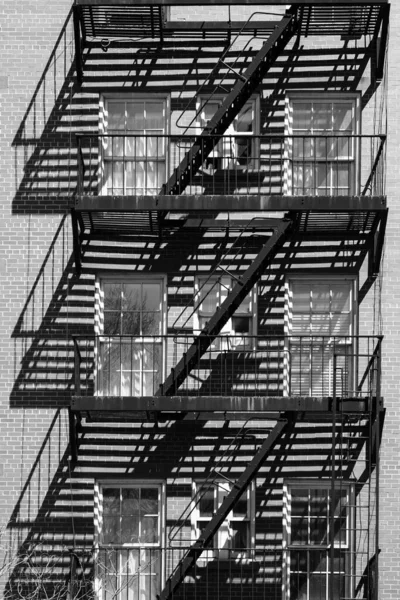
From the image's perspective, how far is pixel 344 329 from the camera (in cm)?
2198

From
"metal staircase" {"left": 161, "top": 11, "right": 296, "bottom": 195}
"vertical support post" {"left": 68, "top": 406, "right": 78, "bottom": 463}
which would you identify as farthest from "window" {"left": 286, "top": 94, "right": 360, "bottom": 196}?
"vertical support post" {"left": 68, "top": 406, "right": 78, "bottom": 463}

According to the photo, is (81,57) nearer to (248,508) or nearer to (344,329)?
(344,329)

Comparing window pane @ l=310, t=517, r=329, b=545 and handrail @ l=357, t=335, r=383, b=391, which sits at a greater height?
handrail @ l=357, t=335, r=383, b=391

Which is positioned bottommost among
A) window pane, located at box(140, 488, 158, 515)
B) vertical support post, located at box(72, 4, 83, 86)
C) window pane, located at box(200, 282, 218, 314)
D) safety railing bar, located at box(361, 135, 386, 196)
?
window pane, located at box(140, 488, 158, 515)

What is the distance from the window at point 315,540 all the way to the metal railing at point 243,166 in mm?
4584

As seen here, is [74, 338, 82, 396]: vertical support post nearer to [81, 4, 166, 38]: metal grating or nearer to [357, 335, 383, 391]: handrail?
[357, 335, 383, 391]: handrail

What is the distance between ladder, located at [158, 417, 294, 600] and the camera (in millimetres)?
20375

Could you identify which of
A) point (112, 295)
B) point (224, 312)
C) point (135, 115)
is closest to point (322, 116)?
point (135, 115)

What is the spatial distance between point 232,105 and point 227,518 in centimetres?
614

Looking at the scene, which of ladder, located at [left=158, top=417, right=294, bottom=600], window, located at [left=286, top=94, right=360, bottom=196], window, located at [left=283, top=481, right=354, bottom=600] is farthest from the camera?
window, located at [left=286, top=94, right=360, bottom=196]

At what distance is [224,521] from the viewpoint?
70.1 feet

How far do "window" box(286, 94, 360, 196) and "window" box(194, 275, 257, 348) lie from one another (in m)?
1.82

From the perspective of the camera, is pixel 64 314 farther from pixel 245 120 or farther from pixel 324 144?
pixel 324 144

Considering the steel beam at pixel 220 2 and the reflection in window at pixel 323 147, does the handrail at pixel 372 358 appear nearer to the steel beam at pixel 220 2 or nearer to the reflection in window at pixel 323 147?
the reflection in window at pixel 323 147
